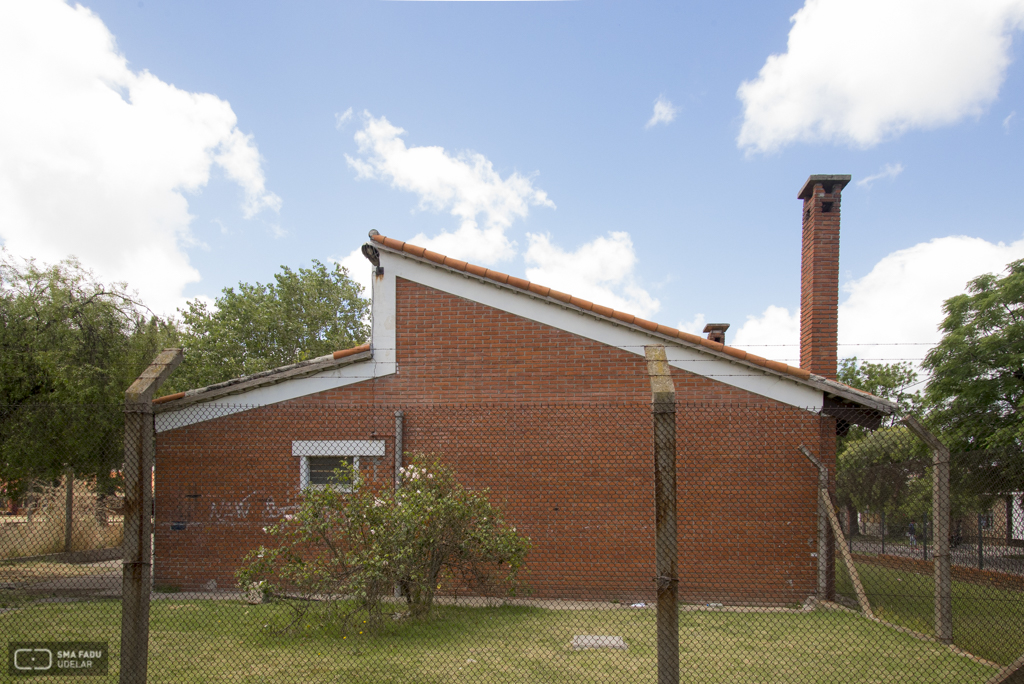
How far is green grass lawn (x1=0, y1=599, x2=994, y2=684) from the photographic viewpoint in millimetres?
4957

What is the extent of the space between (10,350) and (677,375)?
9445 millimetres

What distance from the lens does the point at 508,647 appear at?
567 cm

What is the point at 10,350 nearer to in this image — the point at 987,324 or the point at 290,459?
the point at 290,459

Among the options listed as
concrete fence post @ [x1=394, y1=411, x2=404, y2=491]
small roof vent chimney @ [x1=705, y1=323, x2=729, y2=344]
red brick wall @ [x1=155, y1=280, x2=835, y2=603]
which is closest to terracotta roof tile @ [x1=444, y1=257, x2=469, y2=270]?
red brick wall @ [x1=155, y1=280, x2=835, y2=603]

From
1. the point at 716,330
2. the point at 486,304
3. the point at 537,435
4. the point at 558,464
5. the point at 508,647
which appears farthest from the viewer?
the point at 716,330

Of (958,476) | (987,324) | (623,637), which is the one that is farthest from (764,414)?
(987,324)

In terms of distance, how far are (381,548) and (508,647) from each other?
4.75 ft

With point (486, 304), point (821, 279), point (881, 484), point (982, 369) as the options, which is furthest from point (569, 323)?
point (982, 369)

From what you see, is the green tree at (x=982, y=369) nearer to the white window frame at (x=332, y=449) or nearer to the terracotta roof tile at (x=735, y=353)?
the terracotta roof tile at (x=735, y=353)

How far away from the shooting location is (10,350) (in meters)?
9.13

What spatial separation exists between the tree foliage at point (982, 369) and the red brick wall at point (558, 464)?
→ 6.12m

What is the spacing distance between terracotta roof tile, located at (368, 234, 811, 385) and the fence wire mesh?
2.27 feet

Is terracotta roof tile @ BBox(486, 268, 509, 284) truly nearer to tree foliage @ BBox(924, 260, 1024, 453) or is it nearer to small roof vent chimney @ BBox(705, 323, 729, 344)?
small roof vent chimney @ BBox(705, 323, 729, 344)

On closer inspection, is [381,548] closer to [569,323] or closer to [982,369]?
[569,323]
